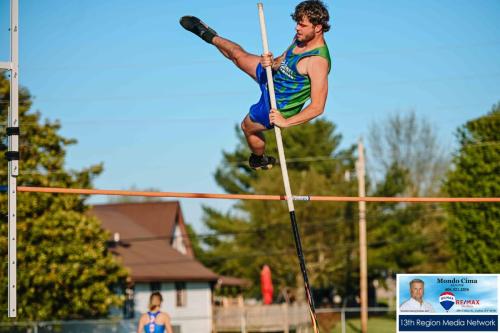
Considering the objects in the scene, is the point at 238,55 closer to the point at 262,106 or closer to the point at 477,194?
the point at 262,106

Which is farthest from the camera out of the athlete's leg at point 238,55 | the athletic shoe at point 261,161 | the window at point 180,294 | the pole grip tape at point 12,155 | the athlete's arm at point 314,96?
the window at point 180,294

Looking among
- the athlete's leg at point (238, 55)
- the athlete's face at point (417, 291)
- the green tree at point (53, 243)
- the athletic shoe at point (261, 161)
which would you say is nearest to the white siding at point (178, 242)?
the green tree at point (53, 243)

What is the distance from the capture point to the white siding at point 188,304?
31359 mm

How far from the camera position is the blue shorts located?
22.5 ft

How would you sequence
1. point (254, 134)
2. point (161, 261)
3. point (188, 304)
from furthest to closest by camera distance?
1. point (161, 261)
2. point (188, 304)
3. point (254, 134)

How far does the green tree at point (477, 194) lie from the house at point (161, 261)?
1092 centimetres

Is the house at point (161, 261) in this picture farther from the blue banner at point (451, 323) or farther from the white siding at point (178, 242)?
the blue banner at point (451, 323)

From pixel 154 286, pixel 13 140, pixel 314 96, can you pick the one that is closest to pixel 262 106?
pixel 314 96

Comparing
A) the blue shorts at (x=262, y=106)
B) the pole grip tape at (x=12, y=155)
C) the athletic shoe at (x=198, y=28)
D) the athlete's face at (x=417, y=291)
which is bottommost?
the athlete's face at (x=417, y=291)

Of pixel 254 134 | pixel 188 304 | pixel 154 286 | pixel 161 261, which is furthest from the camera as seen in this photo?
pixel 161 261

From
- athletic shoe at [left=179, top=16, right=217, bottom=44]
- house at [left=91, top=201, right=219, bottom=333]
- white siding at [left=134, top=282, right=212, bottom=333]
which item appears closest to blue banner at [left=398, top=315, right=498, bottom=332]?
athletic shoe at [left=179, top=16, right=217, bottom=44]

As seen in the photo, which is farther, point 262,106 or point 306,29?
point 262,106

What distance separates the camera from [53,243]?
71.3 feet

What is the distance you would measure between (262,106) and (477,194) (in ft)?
→ 49.2
